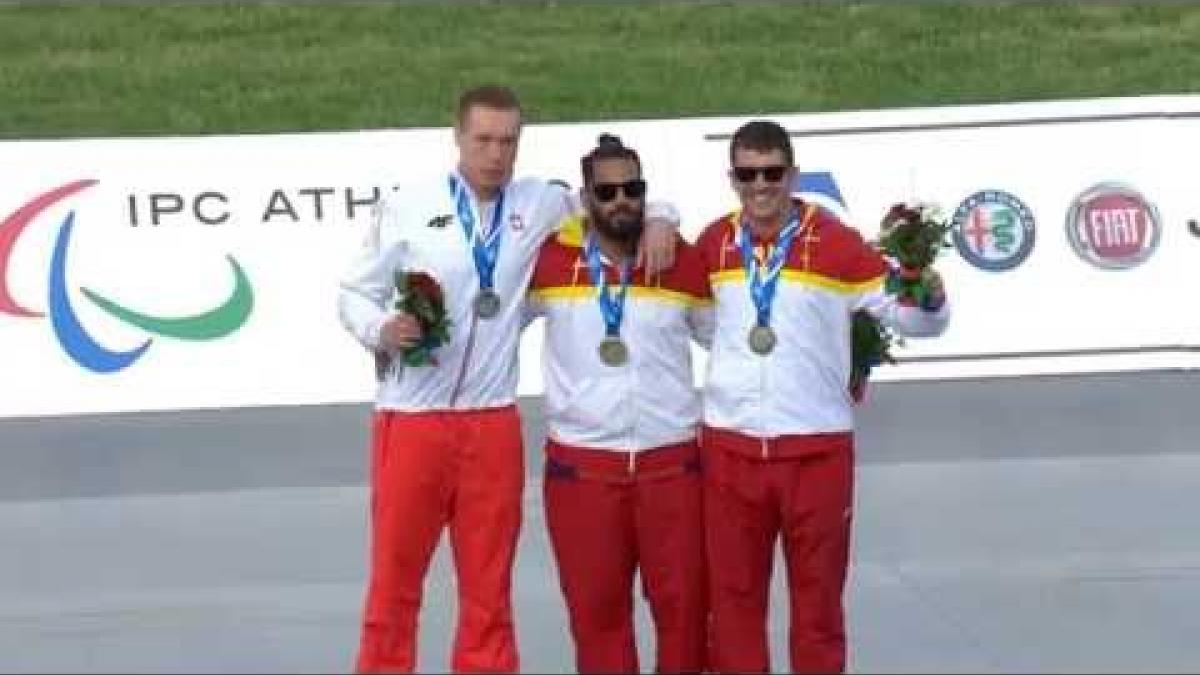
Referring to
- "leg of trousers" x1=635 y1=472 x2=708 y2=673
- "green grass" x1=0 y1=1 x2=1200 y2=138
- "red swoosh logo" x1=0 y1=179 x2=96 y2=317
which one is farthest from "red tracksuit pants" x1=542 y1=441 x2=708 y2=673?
"green grass" x1=0 y1=1 x2=1200 y2=138

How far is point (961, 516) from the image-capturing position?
12.0 m

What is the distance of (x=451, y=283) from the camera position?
8312 millimetres

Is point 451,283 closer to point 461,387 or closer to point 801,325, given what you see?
point 461,387

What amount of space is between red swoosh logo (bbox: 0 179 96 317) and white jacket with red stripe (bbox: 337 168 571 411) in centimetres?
657

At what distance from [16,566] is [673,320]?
3.99m

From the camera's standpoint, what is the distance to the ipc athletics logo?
596 inches

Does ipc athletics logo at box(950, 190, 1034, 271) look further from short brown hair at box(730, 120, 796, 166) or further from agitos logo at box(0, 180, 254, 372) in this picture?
short brown hair at box(730, 120, 796, 166)

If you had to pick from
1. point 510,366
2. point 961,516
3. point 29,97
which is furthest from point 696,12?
point 510,366

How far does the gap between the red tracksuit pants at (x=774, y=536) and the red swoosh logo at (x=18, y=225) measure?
7048mm

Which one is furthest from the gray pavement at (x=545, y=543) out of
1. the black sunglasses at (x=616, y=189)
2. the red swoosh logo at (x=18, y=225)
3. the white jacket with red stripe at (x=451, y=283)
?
the black sunglasses at (x=616, y=189)

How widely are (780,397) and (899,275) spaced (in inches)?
18.3

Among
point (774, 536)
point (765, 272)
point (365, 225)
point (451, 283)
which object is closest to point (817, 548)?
point (774, 536)

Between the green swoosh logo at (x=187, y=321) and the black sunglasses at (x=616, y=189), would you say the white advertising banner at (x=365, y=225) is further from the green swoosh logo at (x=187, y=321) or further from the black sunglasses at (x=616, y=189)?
the black sunglasses at (x=616, y=189)

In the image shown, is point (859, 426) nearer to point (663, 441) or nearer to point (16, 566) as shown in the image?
point (16, 566)
